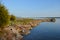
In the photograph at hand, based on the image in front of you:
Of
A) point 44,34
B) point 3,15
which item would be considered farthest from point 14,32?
point 44,34

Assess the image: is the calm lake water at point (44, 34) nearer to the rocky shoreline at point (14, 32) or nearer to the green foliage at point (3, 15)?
the rocky shoreline at point (14, 32)

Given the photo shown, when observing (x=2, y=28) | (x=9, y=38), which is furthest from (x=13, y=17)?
(x=9, y=38)

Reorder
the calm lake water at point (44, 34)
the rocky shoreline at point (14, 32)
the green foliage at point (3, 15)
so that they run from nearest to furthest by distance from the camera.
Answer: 1. the rocky shoreline at point (14, 32)
2. the green foliage at point (3, 15)
3. the calm lake water at point (44, 34)

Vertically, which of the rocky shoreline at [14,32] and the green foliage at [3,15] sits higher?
the green foliage at [3,15]

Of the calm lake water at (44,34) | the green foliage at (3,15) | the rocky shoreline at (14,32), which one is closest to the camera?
the rocky shoreline at (14,32)

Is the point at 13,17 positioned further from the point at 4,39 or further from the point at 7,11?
the point at 4,39

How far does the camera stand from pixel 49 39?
85.5 ft

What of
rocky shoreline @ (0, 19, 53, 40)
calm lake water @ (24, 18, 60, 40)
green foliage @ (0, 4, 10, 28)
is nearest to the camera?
rocky shoreline @ (0, 19, 53, 40)

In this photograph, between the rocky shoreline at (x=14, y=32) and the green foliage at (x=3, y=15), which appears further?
the green foliage at (x=3, y=15)

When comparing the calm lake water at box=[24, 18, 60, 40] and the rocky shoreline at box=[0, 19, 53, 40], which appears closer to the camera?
the rocky shoreline at box=[0, 19, 53, 40]

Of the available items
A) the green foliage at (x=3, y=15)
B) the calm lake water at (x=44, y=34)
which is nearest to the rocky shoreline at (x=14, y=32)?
the green foliage at (x=3, y=15)

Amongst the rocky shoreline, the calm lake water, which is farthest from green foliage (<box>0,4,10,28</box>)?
the calm lake water

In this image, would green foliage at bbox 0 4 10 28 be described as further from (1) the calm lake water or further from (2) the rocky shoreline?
(1) the calm lake water

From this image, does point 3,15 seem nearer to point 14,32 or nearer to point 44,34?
point 14,32
